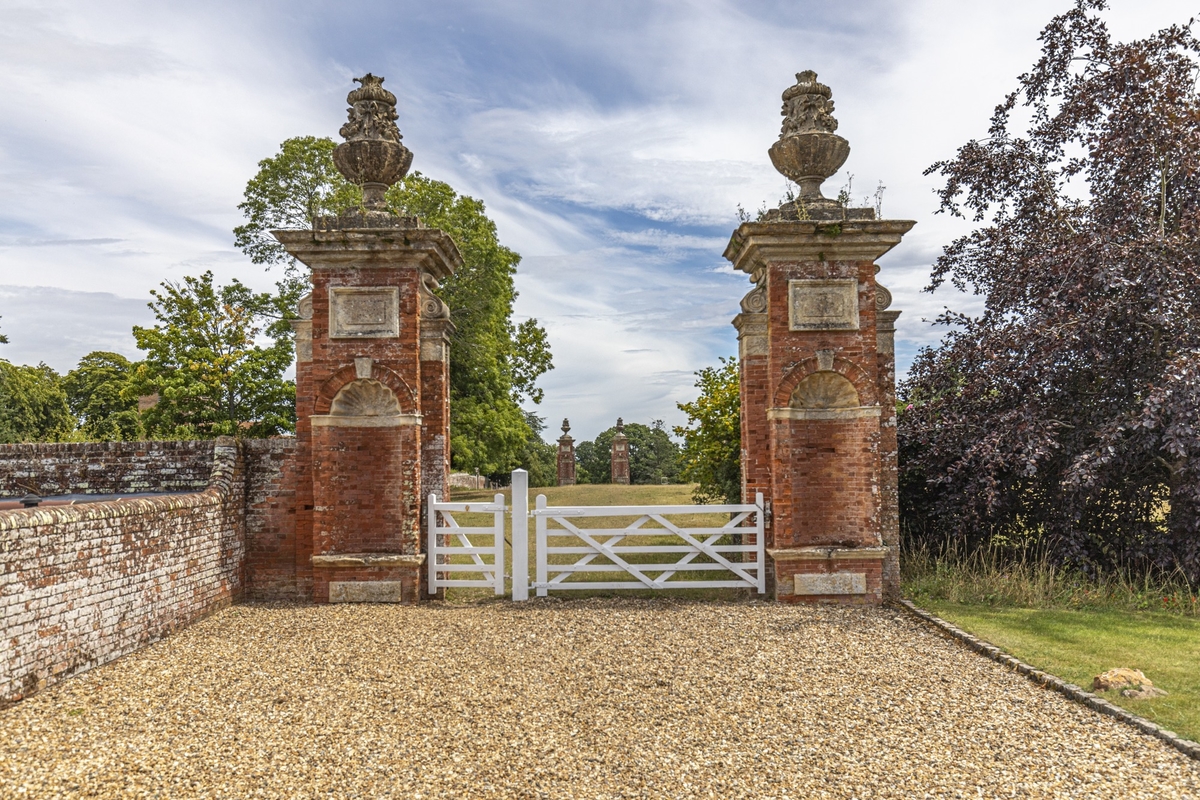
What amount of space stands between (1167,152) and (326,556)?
1113cm

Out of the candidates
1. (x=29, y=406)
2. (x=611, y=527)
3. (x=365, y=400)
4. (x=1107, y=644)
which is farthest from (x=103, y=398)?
(x=1107, y=644)

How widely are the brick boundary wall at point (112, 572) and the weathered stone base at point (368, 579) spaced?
1.01m

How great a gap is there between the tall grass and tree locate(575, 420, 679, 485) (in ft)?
105

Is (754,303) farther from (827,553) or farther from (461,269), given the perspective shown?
(461,269)

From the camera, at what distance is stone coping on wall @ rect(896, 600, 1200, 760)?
461 cm

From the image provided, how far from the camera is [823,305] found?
8.54m

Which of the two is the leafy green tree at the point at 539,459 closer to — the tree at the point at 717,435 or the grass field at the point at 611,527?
the grass field at the point at 611,527

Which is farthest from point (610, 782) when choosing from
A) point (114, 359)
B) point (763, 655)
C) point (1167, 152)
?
point (114, 359)

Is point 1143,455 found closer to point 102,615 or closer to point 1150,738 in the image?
point 1150,738

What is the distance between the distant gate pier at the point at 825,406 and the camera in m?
8.42

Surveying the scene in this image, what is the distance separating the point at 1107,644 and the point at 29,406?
129 ft

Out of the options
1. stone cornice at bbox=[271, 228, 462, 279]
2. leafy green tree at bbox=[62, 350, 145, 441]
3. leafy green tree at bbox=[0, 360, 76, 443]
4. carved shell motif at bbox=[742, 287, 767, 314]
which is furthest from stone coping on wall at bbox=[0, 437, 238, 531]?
leafy green tree at bbox=[0, 360, 76, 443]

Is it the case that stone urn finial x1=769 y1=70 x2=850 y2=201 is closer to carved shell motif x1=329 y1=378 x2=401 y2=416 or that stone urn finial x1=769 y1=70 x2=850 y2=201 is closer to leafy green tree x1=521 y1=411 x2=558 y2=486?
carved shell motif x1=329 y1=378 x2=401 y2=416

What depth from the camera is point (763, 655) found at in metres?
6.38
